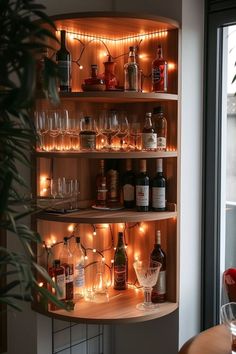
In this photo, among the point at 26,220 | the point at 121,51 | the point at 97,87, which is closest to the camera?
the point at 97,87

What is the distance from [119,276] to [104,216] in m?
0.46

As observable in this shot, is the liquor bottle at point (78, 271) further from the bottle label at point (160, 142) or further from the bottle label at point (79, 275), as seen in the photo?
the bottle label at point (160, 142)

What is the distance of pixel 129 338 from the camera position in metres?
2.59

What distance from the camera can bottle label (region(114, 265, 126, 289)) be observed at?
7.97 ft

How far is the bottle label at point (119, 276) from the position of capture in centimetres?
243

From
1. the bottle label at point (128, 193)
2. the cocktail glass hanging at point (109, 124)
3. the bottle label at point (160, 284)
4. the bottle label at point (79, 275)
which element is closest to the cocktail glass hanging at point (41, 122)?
the cocktail glass hanging at point (109, 124)

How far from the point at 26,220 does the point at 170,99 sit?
0.89 meters

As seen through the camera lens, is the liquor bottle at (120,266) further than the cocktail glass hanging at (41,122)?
Yes

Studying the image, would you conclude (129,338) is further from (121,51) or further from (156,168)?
(121,51)

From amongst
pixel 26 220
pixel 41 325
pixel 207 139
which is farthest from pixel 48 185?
pixel 207 139

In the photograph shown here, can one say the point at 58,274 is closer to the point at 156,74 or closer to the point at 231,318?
the point at 231,318

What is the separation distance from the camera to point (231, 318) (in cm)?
182

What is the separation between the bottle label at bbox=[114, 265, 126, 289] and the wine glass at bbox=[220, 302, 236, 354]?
2.36ft

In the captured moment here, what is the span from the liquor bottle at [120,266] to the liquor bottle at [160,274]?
20cm
